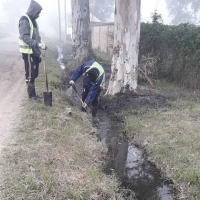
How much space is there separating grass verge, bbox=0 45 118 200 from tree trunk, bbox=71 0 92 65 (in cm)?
629

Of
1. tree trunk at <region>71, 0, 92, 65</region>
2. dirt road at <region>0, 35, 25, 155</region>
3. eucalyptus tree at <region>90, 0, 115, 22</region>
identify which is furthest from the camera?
eucalyptus tree at <region>90, 0, 115, 22</region>

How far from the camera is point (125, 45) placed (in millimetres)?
7230

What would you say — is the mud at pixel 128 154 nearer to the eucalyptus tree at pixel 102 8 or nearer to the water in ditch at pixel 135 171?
A: the water in ditch at pixel 135 171

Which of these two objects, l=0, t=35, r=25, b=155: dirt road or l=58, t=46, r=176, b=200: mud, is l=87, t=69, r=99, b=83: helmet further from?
l=0, t=35, r=25, b=155: dirt road

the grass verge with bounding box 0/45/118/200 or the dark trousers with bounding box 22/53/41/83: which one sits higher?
the dark trousers with bounding box 22/53/41/83

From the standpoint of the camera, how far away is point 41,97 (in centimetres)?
634

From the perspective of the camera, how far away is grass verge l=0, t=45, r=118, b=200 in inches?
123

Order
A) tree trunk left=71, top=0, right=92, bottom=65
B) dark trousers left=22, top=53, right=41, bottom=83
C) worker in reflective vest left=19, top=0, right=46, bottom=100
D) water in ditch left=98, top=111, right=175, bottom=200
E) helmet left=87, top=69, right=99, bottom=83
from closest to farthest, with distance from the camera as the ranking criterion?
water in ditch left=98, top=111, right=175, bottom=200 < worker in reflective vest left=19, top=0, right=46, bottom=100 < helmet left=87, top=69, right=99, bottom=83 < dark trousers left=22, top=53, right=41, bottom=83 < tree trunk left=71, top=0, right=92, bottom=65

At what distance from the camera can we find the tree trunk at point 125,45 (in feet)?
22.8

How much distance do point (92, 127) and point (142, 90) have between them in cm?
298

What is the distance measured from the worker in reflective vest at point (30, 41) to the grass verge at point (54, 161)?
33.8 inches

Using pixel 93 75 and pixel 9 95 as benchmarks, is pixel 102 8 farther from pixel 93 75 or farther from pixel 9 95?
pixel 93 75

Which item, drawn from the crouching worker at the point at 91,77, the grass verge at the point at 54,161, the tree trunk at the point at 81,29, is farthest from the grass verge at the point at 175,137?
the tree trunk at the point at 81,29

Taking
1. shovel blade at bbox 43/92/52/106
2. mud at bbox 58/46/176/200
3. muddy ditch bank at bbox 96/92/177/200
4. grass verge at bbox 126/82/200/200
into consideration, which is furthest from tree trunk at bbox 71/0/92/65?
shovel blade at bbox 43/92/52/106
